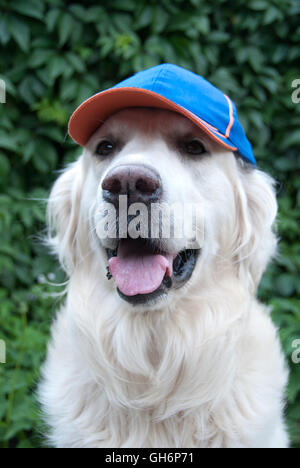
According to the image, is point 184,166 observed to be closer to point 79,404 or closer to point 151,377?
point 151,377

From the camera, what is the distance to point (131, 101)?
67.6 inches

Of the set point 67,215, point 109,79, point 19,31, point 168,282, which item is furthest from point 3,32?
point 168,282

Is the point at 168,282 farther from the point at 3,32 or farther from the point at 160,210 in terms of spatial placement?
the point at 3,32

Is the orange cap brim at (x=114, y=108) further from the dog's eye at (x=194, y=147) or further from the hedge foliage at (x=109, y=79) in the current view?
the hedge foliage at (x=109, y=79)

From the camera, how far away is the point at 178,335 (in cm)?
181

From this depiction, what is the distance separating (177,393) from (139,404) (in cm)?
16

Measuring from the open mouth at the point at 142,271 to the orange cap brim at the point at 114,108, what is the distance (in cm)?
48

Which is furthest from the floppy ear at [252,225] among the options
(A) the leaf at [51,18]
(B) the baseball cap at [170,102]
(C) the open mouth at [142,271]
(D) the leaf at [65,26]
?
(A) the leaf at [51,18]

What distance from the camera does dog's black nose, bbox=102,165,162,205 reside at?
1443 millimetres

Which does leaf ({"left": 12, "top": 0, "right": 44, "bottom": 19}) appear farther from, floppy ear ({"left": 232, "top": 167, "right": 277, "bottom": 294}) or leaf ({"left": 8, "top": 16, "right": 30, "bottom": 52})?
floppy ear ({"left": 232, "top": 167, "right": 277, "bottom": 294})

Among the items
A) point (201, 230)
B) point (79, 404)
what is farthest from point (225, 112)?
point (79, 404)

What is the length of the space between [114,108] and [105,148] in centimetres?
18

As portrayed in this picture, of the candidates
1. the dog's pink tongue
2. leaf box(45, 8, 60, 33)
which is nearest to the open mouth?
the dog's pink tongue

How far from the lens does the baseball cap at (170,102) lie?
1.64 metres
